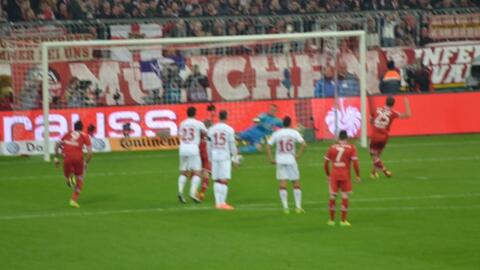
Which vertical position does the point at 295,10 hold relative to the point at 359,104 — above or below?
above

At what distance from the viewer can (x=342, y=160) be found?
87.1 feet

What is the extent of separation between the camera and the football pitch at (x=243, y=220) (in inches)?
927

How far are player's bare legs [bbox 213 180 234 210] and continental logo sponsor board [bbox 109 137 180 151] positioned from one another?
12.6 metres

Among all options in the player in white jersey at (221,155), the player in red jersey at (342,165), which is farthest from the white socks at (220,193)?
the player in red jersey at (342,165)

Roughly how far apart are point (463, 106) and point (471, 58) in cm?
439

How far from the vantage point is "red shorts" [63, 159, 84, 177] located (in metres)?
30.9

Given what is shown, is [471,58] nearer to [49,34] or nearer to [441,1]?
[441,1]

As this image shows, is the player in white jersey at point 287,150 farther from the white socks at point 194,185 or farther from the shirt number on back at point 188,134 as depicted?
the white socks at point 194,185

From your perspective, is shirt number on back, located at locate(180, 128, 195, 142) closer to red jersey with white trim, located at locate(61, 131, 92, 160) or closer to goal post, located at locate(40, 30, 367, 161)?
red jersey with white trim, located at locate(61, 131, 92, 160)

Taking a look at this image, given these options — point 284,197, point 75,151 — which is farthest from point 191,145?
point 284,197

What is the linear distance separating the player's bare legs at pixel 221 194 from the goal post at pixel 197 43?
10.5 m

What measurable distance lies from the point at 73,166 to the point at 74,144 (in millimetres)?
505

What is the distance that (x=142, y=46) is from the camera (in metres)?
43.2

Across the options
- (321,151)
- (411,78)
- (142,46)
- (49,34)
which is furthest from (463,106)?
(49,34)
